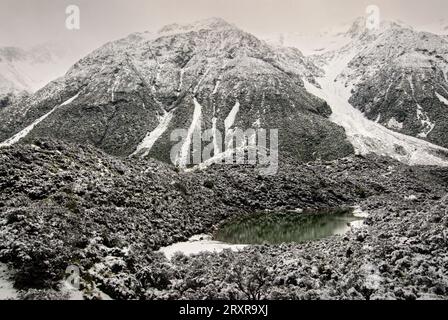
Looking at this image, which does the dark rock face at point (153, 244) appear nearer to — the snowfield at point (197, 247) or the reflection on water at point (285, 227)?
the snowfield at point (197, 247)

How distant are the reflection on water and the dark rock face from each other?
5.53 meters

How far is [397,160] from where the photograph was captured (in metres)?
193

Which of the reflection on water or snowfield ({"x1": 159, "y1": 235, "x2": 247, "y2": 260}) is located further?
the reflection on water

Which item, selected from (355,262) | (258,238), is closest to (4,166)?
(258,238)

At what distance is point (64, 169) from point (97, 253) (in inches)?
1147

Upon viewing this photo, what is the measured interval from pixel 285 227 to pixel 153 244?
2928cm

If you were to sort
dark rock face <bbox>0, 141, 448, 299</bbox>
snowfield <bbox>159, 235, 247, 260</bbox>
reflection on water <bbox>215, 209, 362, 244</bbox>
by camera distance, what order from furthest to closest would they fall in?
1. reflection on water <bbox>215, 209, 362, 244</bbox>
2. snowfield <bbox>159, 235, 247, 260</bbox>
3. dark rock face <bbox>0, 141, 448, 299</bbox>

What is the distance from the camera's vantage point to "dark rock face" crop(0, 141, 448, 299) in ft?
117

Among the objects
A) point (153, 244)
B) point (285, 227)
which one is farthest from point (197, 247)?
point (285, 227)

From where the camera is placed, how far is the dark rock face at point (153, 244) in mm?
35594

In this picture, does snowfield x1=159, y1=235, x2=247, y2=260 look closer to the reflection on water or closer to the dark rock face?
the dark rock face

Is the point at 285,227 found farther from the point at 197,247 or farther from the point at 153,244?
the point at 153,244

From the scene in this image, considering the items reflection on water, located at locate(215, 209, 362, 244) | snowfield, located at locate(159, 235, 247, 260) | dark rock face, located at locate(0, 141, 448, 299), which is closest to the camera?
dark rock face, located at locate(0, 141, 448, 299)

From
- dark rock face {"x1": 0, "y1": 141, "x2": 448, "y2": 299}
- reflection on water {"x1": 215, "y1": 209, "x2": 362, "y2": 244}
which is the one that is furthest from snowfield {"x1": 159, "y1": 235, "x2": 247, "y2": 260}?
reflection on water {"x1": 215, "y1": 209, "x2": 362, "y2": 244}
